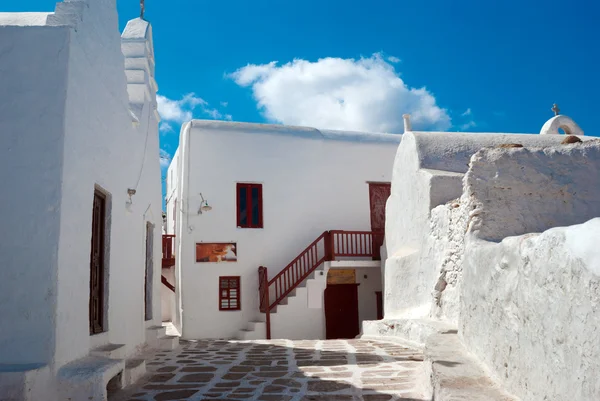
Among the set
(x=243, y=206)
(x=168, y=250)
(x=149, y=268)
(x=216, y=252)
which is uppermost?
(x=243, y=206)

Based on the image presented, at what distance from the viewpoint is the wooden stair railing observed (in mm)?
13688

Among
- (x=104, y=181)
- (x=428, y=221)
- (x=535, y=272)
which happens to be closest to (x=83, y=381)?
(x=104, y=181)

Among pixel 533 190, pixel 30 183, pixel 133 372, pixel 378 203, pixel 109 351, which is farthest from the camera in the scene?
pixel 378 203

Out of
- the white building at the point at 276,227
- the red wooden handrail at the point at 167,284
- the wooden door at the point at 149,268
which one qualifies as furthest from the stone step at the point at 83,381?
the red wooden handrail at the point at 167,284

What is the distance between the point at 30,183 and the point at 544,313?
151 inches

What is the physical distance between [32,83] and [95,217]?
193cm

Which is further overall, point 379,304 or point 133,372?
point 379,304

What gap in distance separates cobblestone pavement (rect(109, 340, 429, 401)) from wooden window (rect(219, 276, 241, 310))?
560cm

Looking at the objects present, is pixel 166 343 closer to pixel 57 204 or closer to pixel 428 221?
pixel 428 221

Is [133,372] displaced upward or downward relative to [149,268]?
downward

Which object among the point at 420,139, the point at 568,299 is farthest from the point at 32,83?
the point at 420,139

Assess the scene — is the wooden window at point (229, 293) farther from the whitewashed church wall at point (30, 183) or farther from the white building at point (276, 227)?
the whitewashed church wall at point (30, 183)

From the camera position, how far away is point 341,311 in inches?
568

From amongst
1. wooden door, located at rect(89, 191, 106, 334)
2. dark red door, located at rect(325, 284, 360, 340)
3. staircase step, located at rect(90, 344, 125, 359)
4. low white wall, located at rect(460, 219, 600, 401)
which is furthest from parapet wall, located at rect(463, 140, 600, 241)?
dark red door, located at rect(325, 284, 360, 340)
